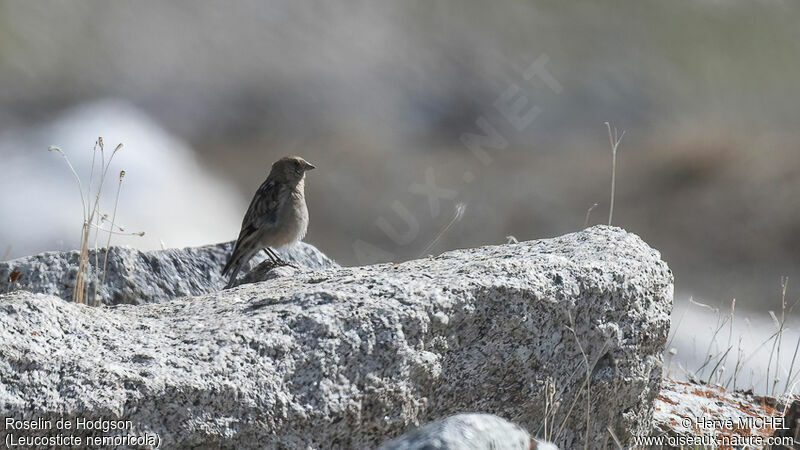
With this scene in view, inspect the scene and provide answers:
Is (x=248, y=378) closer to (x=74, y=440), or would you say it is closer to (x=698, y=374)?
(x=74, y=440)

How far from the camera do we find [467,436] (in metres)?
2.31

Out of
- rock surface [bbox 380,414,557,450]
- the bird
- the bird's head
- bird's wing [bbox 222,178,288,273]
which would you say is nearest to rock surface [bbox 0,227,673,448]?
rock surface [bbox 380,414,557,450]

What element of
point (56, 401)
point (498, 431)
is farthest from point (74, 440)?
point (498, 431)

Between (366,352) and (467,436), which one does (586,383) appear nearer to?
(366,352)

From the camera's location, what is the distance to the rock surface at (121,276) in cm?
513

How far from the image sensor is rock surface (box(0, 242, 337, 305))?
202 inches

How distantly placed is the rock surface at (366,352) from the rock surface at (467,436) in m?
0.95

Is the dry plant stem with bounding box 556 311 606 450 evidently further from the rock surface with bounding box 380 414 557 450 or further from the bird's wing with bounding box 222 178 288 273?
the bird's wing with bounding box 222 178 288 273

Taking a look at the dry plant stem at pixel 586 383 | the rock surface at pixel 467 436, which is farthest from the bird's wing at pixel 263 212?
the rock surface at pixel 467 436

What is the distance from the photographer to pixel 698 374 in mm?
6598

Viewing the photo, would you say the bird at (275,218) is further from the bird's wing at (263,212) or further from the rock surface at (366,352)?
the rock surface at (366,352)

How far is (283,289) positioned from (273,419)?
29.3 inches

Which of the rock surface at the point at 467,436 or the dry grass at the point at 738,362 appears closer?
the rock surface at the point at 467,436

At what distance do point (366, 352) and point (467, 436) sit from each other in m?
1.14
